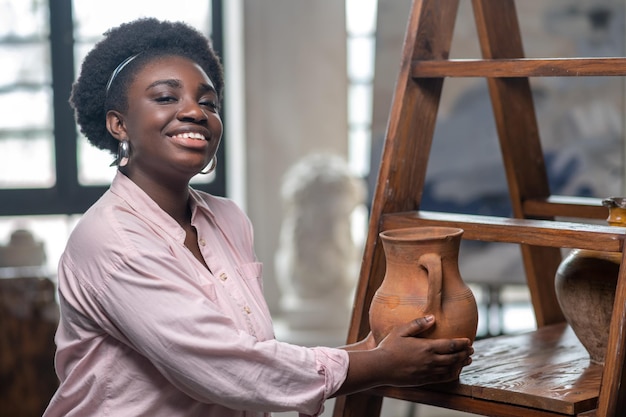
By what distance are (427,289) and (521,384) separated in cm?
27

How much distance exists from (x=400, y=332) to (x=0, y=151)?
465cm

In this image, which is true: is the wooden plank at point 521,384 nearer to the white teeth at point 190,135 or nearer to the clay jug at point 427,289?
the clay jug at point 427,289

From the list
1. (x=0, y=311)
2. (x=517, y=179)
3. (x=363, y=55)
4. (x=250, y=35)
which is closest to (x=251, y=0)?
(x=250, y=35)

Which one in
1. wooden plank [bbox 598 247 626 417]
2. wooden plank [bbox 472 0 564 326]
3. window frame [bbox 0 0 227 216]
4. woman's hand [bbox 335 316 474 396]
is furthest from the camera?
window frame [bbox 0 0 227 216]

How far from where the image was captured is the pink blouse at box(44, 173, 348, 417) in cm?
195

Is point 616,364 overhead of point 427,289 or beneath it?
beneath

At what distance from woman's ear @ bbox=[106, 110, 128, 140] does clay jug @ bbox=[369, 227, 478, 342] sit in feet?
1.94

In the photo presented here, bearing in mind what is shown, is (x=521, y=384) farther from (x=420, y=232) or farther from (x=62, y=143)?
(x=62, y=143)

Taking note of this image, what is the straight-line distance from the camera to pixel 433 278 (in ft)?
6.54

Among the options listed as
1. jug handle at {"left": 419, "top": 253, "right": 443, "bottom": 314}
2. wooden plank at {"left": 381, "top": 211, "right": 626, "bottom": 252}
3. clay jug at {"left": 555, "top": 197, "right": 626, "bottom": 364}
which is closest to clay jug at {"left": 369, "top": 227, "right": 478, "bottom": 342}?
jug handle at {"left": 419, "top": 253, "right": 443, "bottom": 314}

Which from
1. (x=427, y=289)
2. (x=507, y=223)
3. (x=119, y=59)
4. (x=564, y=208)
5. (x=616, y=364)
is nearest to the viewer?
(x=616, y=364)

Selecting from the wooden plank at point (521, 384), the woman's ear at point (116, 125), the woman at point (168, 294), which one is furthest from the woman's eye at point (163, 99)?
the wooden plank at point (521, 384)

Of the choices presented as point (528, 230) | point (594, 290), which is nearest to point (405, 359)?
point (528, 230)

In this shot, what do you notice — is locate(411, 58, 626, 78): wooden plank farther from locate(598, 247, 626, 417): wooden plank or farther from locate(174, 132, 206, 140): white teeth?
locate(174, 132, 206, 140): white teeth
